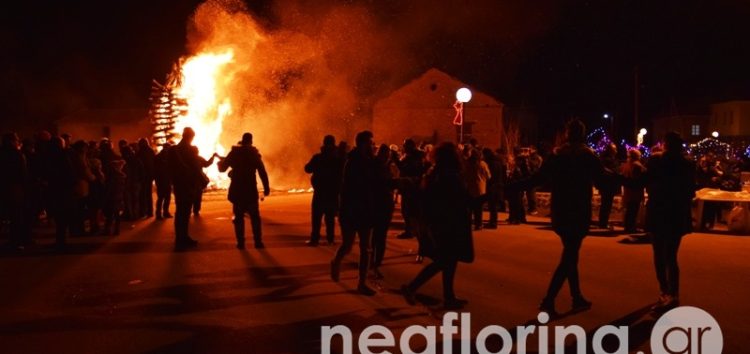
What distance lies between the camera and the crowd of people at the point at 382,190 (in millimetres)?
7203

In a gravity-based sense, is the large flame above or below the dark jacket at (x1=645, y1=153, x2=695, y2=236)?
above

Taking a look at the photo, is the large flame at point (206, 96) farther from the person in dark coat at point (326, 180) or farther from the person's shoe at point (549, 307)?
the person's shoe at point (549, 307)

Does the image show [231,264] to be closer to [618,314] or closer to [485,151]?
[618,314]

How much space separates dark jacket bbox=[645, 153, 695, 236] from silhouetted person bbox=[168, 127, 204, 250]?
6.99 meters

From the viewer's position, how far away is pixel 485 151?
15906 mm

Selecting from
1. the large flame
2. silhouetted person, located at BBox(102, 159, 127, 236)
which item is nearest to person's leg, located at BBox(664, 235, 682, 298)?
silhouetted person, located at BBox(102, 159, 127, 236)

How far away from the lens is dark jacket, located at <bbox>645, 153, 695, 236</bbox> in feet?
24.1

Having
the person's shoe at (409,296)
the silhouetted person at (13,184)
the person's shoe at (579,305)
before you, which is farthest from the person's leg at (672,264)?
the silhouetted person at (13,184)

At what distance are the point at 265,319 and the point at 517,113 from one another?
5462 cm

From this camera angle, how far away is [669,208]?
736 centimetres

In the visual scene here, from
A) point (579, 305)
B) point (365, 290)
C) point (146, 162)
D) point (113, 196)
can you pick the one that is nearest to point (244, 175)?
point (365, 290)

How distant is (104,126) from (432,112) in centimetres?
3519

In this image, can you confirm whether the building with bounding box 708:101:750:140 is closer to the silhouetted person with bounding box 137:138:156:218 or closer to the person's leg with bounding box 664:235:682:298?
the silhouetted person with bounding box 137:138:156:218

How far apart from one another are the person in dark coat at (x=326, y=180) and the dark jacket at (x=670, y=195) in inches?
218
